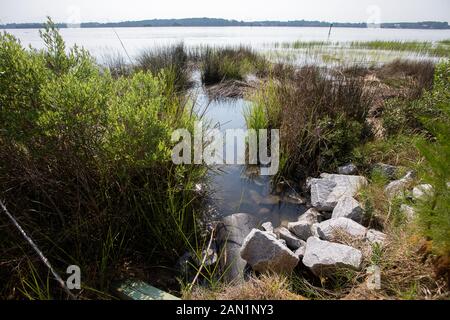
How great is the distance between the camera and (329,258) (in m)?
2.31

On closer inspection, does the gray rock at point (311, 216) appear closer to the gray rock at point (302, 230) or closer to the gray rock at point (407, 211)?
the gray rock at point (302, 230)

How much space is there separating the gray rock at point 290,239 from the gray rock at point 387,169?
1513mm

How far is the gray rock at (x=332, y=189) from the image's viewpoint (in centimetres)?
335

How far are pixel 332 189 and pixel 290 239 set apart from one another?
104 cm

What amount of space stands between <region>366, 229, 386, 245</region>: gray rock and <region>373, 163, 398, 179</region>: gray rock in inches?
45.6

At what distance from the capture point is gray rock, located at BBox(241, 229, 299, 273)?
2.40m

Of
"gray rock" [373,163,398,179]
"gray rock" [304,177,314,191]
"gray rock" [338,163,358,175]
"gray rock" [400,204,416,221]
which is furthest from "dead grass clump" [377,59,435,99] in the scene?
"gray rock" [400,204,416,221]

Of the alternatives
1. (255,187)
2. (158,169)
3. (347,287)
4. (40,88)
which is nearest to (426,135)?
(255,187)

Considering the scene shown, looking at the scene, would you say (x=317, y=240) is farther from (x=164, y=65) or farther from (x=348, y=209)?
(x=164, y=65)

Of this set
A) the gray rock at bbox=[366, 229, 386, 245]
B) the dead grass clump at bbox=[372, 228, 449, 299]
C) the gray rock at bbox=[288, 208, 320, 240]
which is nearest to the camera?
the dead grass clump at bbox=[372, 228, 449, 299]

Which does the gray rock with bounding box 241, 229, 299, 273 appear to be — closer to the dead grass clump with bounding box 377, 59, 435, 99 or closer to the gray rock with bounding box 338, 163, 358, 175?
the gray rock with bounding box 338, 163, 358, 175

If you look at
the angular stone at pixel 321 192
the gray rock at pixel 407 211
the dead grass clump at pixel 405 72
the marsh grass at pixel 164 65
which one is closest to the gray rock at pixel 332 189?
the angular stone at pixel 321 192

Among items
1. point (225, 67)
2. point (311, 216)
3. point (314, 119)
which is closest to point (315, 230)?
point (311, 216)

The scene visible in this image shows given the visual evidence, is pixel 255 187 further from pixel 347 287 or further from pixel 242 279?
pixel 347 287
